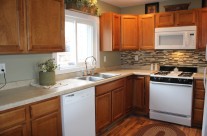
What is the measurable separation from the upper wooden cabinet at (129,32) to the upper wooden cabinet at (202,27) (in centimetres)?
121

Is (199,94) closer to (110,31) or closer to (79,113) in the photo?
(110,31)

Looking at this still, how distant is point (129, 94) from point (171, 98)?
2.63 ft

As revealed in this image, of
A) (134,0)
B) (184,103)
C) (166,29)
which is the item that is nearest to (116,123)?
(184,103)

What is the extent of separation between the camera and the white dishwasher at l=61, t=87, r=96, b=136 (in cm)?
216

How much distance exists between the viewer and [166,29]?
3580 millimetres

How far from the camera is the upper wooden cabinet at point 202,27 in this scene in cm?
329

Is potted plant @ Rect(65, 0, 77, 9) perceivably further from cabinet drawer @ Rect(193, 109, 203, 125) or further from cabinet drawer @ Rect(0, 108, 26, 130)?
cabinet drawer @ Rect(193, 109, 203, 125)

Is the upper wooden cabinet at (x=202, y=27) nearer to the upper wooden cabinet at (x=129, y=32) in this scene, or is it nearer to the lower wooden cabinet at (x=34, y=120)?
the upper wooden cabinet at (x=129, y=32)

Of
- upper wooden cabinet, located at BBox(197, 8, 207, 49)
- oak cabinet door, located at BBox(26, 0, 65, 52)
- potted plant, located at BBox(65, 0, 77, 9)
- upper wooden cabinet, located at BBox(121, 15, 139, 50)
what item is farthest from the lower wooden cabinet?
upper wooden cabinet, located at BBox(197, 8, 207, 49)

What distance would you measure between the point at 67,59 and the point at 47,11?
111 centimetres

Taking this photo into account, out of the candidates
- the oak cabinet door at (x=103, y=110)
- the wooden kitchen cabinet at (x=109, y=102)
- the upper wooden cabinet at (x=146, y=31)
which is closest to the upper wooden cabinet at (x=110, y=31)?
the upper wooden cabinet at (x=146, y=31)

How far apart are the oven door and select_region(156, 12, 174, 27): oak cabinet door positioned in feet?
3.88

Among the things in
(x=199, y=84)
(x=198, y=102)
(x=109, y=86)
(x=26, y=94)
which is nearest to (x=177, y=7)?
(x=199, y=84)

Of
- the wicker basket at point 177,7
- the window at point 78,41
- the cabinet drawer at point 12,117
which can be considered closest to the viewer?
the cabinet drawer at point 12,117
